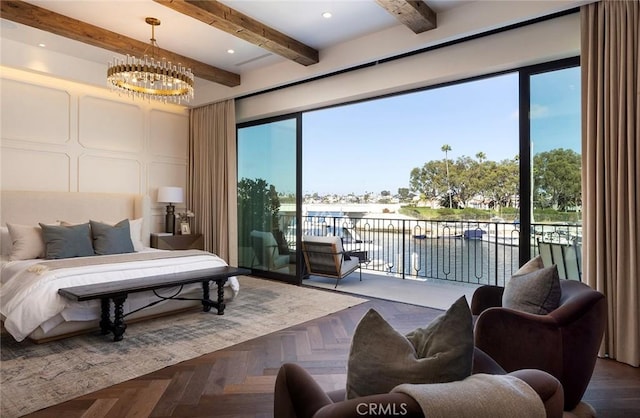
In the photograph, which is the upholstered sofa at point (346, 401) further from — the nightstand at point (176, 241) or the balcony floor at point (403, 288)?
the nightstand at point (176, 241)

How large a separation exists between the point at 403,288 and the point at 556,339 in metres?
3.55

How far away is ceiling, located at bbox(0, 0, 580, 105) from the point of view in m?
3.72

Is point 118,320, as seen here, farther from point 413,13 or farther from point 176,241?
point 413,13

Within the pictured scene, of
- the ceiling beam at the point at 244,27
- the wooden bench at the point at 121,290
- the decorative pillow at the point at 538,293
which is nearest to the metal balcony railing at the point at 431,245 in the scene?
the wooden bench at the point at 121,290

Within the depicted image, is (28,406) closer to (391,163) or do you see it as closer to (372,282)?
(372,282)

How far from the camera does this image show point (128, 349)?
10.00 feet

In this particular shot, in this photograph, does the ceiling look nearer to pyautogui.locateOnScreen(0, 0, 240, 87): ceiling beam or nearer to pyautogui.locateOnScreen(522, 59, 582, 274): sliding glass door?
pyautogui.locateOnScreen(0, 0, 240, 87): ceiling beam

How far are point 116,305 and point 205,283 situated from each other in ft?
3.26

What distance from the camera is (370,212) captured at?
908cm

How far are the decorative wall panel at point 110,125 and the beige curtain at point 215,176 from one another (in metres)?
0.95

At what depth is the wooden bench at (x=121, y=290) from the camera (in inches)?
120

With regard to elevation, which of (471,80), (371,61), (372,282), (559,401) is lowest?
(372,282)

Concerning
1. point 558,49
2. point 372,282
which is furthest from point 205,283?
point 558,49

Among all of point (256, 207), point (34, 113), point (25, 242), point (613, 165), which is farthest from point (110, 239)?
point (613, 165)
